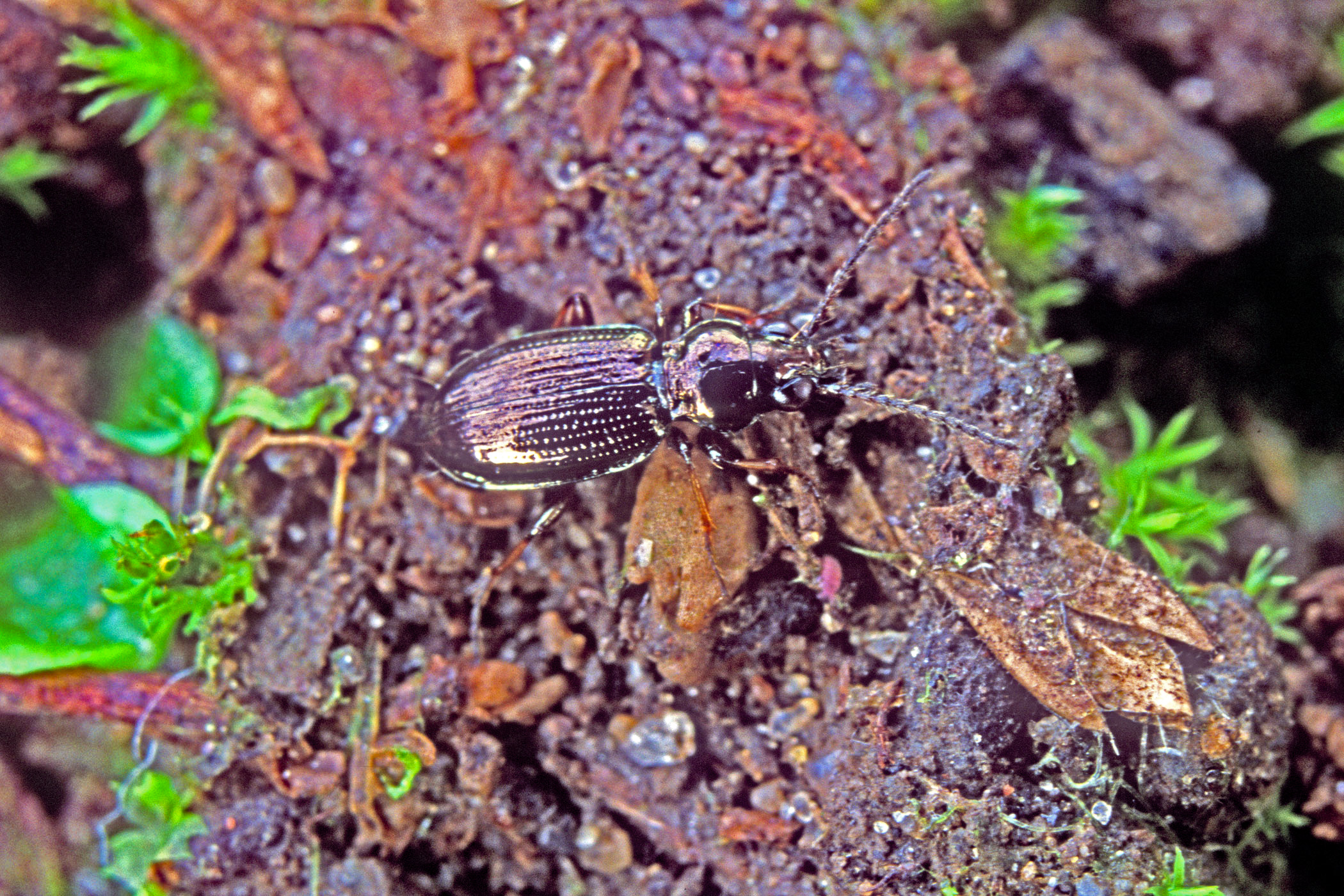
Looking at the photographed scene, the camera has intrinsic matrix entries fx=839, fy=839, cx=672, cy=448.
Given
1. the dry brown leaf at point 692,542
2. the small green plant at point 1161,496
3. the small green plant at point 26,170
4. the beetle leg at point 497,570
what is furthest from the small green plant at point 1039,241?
the small green plant at point 26,170

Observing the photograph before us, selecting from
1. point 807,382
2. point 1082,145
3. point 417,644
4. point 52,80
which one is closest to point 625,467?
point 807,382

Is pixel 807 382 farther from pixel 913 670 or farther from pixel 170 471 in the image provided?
pixel 170 471

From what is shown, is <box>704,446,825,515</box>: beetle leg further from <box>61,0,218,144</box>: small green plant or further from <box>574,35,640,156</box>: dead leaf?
<box>61,0,218,144</box>: small green plant

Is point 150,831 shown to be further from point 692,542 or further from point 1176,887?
point 1176,887

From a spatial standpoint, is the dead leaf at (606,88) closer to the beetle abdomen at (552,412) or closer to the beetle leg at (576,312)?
the beetle leg at (576,312)

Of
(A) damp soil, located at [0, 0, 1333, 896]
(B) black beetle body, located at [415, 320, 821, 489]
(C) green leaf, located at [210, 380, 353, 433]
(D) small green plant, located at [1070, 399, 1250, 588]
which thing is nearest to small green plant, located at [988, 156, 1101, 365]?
(A) damp soil, located at [0, 0, 1333, 896]

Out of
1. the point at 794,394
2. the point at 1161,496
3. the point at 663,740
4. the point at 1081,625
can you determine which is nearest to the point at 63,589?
the point at 663,740

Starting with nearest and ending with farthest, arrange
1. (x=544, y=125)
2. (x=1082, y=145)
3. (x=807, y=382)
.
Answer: (x=807, y=382) → (x=544, y=125) → (x=1082, y=145)
